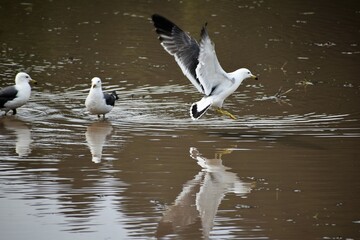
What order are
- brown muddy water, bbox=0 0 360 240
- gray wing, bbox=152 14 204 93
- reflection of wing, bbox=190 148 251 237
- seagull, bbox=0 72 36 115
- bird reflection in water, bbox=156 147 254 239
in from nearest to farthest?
1. bird reflection in water, bbox=156 147 254 239
2. brown muddy water, bbox=0 0 360 240
3. reflection of wing, bbox=190 148 251 237
4. gray wing, bbox=152 14 204 93
5. seagull, bbox=0 72 36 115

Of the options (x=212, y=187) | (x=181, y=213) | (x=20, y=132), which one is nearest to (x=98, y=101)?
(x=20, y=132)

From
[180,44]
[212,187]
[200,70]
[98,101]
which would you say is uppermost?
[180,44]

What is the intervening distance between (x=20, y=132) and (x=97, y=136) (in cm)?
97

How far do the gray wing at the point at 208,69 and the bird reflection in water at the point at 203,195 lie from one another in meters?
1.47

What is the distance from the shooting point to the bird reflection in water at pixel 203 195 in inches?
285

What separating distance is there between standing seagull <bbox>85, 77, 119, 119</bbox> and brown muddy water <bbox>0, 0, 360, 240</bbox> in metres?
0.19

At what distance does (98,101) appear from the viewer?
38.1ft

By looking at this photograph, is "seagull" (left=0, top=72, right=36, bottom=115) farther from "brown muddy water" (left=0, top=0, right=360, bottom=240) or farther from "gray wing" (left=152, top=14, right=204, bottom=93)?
"gray wing" (left=152, top=14, right=204, bottom=93)

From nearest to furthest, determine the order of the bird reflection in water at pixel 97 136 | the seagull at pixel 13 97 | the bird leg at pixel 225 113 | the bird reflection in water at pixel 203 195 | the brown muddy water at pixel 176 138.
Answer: the bird reflection in water at pixel 203 195 → the brown muddy water at pixel 176 138 → the bird reflection in water at pixel 97 136 → the bird leg at pixel 225 113 → the seagull at pixel 13 97

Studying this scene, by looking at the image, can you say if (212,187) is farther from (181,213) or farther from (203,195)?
(181,213)

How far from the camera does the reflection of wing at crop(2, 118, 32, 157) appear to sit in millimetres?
9828

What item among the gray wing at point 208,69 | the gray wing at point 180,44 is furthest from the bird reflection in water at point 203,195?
the gray wing at point 180,44

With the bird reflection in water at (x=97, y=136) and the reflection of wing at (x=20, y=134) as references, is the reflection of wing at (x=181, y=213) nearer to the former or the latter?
the bird reflection in water at (x=97, y=136)

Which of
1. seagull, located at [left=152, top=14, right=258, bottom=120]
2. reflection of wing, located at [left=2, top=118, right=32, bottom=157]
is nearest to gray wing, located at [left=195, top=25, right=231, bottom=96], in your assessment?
seagull, located at [left=152, top=14, right=258, bottom=120]
